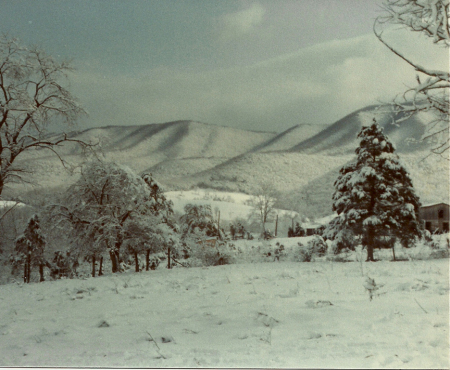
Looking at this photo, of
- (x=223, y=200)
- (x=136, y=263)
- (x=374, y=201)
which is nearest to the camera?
(x=223, y=200)

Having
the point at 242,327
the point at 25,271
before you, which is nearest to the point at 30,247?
the point at 25,271

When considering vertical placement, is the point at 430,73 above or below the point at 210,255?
above

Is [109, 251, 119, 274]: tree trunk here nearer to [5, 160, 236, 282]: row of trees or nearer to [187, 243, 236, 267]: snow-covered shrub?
[5, 160, 236, 282]: row of trees

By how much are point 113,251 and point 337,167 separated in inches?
145

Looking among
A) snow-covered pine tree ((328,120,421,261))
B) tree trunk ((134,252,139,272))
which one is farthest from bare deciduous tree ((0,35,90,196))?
snow-covered pine tree ((328,120,421,261))

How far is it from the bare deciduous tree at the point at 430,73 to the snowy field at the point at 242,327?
4.76 feet

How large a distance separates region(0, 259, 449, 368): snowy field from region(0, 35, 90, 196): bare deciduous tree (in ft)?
6.49

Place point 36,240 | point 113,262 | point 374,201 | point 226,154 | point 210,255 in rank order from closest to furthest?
point 226,154, point 36,240, point 113,262, point 210,255, point 374,201

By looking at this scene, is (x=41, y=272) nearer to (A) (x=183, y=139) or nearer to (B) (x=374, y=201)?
(A) (x=183, y=139)

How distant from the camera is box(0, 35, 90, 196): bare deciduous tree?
4977mm

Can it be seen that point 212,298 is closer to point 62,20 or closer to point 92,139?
point 92,139

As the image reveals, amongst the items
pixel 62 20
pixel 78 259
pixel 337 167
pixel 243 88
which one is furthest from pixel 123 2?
pixel 78 259

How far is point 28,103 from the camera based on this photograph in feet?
16.8

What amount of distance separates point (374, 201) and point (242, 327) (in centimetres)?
603
